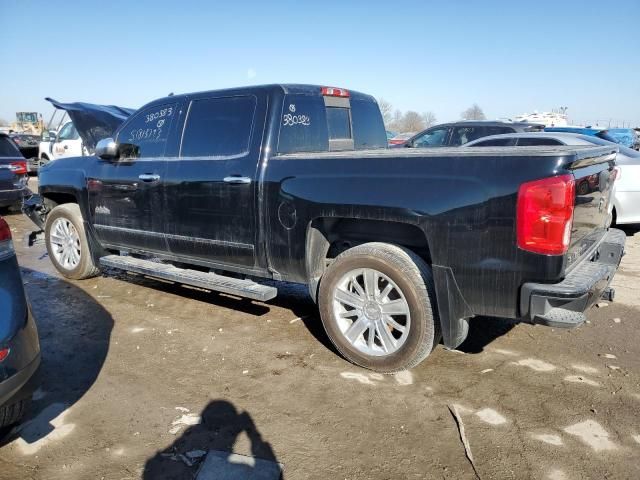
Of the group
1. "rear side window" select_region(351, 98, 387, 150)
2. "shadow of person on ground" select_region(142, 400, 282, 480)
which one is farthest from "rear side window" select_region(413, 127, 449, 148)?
"shadow of person on ground" select_region(142, 400, 282, 480)

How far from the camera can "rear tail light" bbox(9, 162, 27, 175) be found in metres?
9.77

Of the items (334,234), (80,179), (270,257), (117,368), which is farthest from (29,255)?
(334,234)

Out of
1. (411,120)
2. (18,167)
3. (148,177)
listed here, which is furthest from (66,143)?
(411,120)

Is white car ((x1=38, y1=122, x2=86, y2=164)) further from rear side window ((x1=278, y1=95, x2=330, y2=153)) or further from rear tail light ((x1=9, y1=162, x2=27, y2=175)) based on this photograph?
rear side window ((x1=278, y1=95, x2=330, y2=153))

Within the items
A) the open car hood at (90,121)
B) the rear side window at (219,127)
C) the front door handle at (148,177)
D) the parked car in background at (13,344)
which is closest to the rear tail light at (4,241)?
the parked car in background at (13,344)

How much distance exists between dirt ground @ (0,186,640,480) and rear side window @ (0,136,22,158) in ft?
21.6

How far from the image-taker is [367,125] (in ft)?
16.7

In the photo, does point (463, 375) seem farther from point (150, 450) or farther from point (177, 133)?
point (177, 133)

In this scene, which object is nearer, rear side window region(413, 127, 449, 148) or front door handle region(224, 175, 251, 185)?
front door handle region(224, 175, 251, 185)

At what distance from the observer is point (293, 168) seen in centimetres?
376

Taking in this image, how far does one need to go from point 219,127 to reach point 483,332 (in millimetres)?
2862

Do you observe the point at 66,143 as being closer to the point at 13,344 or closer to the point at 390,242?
the point at 390,242

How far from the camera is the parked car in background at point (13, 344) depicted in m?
2.45

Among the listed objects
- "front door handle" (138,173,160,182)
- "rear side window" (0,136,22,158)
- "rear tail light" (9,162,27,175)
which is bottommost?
"rear tail light" (9,162,27,175)
